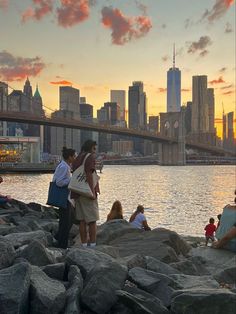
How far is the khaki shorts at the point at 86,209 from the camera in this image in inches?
230

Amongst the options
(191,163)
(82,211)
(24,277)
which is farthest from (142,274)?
(191,163)

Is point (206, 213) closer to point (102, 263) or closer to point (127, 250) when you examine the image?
point (127, 250)

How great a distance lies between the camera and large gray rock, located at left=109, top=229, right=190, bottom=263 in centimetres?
640

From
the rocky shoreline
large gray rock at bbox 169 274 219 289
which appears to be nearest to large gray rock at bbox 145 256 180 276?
the rocky shoreline

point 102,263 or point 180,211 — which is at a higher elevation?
point 102,263

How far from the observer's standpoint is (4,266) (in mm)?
4594

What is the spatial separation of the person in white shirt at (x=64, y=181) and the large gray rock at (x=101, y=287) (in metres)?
2.21

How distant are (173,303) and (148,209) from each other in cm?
2347

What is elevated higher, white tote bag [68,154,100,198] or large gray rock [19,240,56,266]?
white tote bag [68,154,100,198]

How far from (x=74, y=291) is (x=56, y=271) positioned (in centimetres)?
50

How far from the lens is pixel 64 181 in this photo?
6.30 meters

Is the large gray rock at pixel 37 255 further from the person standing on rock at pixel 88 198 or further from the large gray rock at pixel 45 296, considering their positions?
the person standing on rock at pixel 88 198

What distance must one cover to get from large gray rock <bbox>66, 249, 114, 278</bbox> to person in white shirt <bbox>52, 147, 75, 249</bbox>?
1.65m

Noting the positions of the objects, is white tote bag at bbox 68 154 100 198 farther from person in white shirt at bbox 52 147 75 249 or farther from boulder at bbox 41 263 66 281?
boulder at bbox 41 263 66 281
